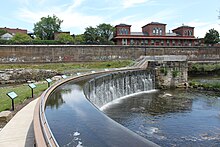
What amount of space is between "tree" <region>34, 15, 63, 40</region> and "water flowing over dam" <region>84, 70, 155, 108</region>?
189ft

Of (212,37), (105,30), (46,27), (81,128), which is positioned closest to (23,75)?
(81,128)

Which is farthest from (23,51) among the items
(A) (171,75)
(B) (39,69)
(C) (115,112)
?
(C) (115,112)

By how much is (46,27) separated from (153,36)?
38.6 meters

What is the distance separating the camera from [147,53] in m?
46.5

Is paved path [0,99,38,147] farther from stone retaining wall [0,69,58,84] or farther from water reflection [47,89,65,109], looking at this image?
stone retaining wall [0,69,58,84]

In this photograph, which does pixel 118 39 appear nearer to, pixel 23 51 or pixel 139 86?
pixel 23 51

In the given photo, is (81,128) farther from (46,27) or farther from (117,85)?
(46,27)

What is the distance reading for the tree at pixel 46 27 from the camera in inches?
3017

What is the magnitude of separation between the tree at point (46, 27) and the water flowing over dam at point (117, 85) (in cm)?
5760

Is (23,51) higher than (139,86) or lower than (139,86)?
higher

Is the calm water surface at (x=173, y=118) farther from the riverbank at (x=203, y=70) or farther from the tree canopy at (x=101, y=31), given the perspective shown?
the tree canopy at (x=101, y=31)

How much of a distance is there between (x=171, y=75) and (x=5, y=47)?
27438 millimetres

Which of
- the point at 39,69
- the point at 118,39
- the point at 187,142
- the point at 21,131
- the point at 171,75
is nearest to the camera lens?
the point at 21,131

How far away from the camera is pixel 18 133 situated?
644cm
